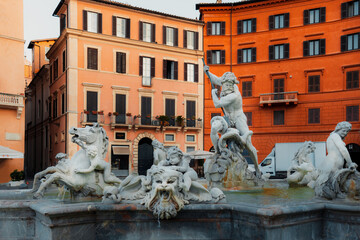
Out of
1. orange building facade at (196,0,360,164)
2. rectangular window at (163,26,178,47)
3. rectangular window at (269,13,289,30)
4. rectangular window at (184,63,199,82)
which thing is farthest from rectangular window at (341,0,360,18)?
rectangular window at (163,26,178,47)

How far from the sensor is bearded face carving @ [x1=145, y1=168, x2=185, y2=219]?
13.1 ft

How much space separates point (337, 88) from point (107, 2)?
20030mm

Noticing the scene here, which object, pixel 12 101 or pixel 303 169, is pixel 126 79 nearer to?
pixel 12 101

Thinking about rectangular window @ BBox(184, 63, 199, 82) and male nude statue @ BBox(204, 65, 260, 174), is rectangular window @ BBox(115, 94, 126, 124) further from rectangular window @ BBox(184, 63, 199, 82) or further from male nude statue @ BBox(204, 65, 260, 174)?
male nude statue @ BBox(204, 65, 260, 174)

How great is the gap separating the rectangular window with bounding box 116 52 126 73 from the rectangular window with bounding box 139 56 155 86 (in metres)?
1.40

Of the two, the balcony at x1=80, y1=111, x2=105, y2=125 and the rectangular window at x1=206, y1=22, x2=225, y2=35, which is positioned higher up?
the rectangular window at x1=206, y1=22, x2=225, y2=35

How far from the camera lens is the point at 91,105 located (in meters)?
29.0

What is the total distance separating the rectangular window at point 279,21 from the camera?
3238 centimetres

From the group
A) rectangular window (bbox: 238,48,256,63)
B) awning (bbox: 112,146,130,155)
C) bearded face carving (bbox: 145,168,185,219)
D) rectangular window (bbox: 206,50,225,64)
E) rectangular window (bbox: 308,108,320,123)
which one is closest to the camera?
bearded face carving (bbox: 145,168,185,219)

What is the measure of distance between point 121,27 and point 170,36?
453 centimetres

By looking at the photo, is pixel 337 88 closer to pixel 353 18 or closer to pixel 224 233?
pixel 353 18

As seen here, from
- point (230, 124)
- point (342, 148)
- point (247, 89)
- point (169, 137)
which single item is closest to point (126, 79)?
point (169, 137)

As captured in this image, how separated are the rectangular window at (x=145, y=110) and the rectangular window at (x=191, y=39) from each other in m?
6.47

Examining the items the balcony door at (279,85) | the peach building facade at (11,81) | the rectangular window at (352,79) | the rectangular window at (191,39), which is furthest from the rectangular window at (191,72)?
the peach building facade at (11,81)
